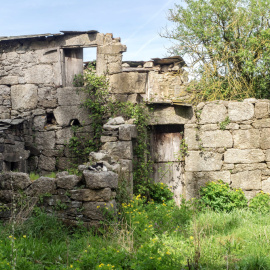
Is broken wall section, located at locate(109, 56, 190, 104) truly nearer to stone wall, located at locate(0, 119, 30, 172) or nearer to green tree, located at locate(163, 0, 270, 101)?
green tree, located at locate(163, 0, 270, 101)

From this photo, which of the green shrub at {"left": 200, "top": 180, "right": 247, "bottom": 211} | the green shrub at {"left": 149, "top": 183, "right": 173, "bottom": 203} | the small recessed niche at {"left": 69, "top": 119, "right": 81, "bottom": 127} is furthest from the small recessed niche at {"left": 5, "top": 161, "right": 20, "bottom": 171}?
the green shrub at {"left": 200, "top": 180, "right": 247, "bottom": 211}

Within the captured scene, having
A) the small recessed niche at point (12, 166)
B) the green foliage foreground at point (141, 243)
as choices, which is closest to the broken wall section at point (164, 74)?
the small recessed niche at point (12, 166)

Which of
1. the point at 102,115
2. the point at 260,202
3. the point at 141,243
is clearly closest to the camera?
the point at 141,243

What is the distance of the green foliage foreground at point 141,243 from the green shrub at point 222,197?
715 millimetres

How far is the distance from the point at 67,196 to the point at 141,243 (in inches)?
60.7

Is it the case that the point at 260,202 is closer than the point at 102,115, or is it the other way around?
the point at 260,202

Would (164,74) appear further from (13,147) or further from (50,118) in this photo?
(13,147)

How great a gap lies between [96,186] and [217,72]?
25.0 ft

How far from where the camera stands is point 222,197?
27.6 ft

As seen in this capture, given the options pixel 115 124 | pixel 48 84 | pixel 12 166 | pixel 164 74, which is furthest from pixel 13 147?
pixel 164 74

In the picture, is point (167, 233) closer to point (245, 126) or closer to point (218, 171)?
point (218, 171)

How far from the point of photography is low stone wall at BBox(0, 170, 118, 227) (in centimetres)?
603

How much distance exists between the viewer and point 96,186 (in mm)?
6047

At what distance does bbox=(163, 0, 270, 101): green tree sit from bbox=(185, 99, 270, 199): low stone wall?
282 cm
